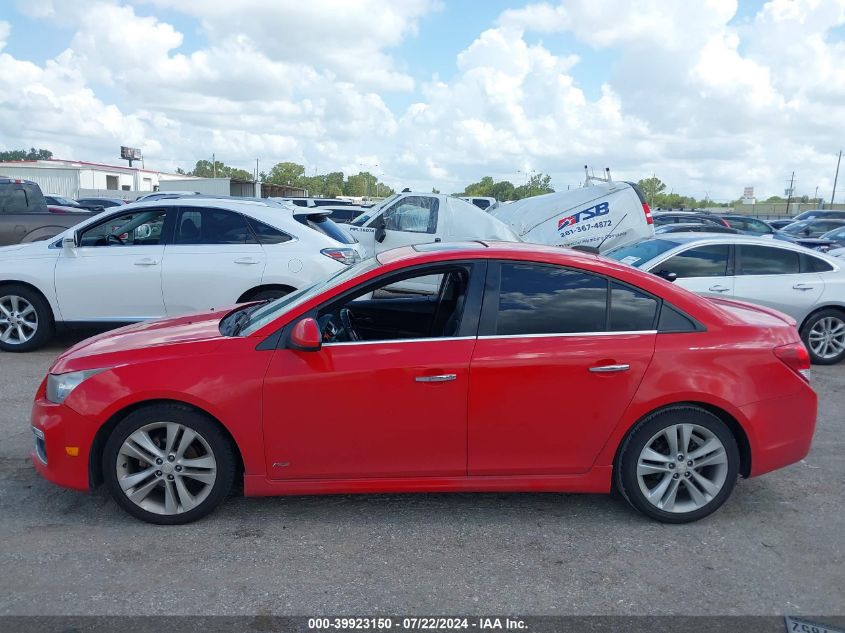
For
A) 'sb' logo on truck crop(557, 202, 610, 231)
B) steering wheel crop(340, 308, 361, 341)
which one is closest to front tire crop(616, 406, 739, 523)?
steering wheel crop(340, 308, 361, 341)

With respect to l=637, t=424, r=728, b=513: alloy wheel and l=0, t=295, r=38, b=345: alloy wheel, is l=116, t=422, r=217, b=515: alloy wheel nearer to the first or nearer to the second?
l=637, t=424, r=728, b=513: alloy wheel

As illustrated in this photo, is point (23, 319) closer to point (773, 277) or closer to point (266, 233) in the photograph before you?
point (266, 233)

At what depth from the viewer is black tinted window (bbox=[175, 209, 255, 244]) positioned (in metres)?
7.76

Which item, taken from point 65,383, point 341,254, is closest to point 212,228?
point 341,254

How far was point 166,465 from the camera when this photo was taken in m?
3.85

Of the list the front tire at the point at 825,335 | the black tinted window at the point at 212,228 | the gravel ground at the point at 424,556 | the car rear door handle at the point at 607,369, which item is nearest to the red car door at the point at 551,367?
the car rear door handle at the point at 607,369

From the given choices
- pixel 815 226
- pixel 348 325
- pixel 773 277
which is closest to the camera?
pixel 348 325

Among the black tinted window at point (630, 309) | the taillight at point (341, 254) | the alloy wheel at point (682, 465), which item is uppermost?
the taillight at point (341, 254)

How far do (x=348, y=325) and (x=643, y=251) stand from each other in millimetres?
5589

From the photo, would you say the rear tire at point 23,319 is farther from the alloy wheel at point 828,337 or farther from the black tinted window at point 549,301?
the alloy wheel at point 828,337

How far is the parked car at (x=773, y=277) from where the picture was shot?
816 centimetres

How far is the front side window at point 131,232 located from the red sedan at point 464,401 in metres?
4.02

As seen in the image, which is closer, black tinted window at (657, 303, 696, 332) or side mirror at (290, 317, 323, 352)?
side mirror at (290, 317, 323, 352)

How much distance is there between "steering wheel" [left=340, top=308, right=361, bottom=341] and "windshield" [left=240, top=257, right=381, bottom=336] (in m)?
0.33
